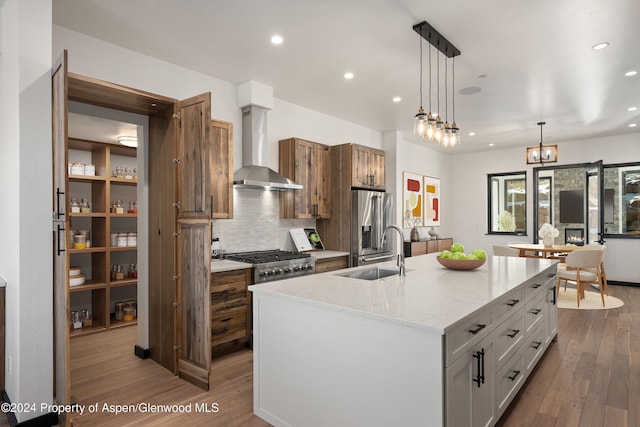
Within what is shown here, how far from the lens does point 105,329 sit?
4461mm

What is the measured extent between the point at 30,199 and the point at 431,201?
721 cm

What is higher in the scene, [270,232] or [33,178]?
[33,178]

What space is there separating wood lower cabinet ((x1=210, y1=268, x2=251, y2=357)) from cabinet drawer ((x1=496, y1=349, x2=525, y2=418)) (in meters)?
2.34

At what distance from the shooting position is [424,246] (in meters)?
7.08

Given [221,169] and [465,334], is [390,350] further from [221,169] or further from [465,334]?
[221,169]

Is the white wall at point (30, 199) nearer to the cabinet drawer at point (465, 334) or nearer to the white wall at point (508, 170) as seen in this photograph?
the cabinet drawer at point (465, 334)

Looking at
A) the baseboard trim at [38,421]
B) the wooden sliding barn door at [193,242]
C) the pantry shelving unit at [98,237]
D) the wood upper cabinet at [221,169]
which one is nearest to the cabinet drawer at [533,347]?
the wooden sliding barn door at [193,242]

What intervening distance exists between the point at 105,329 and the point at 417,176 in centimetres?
A: 596

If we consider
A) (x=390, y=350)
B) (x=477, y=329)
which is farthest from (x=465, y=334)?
(x=390, y=350)

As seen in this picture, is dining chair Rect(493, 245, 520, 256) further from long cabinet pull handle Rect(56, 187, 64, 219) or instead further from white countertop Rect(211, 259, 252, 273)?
long cabinet pull handle Rect(56, 187, 64, 219)

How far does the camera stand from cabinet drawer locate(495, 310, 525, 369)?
7.28ft

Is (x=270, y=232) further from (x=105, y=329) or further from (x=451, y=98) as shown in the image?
(x=451, y=98)

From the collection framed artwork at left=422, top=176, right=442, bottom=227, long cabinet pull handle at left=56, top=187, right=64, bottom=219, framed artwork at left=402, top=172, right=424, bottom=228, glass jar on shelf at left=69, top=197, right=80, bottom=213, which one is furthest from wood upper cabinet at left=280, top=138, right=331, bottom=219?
framed artwork at left=422, top=176, right=442, bottom=227

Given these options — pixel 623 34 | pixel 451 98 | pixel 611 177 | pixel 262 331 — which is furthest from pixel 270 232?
pixel 611 177
